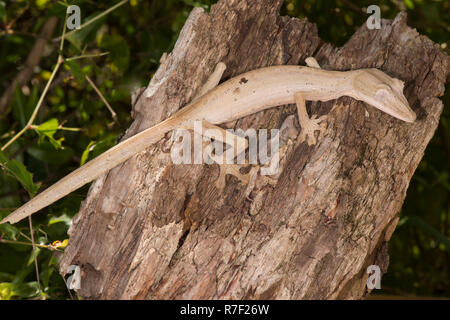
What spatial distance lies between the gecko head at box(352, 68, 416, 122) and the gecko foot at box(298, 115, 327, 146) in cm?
29

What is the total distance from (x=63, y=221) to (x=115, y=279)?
0.66 meters

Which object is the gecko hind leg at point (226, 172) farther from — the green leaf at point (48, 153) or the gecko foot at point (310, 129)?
the green leaf at point (48, 153)

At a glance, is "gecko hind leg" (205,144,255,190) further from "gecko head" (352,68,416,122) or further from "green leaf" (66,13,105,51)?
"green leaf" (66,13,105,51)

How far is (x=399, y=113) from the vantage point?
9.46ft

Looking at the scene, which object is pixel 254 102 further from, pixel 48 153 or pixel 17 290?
pixel 17 290

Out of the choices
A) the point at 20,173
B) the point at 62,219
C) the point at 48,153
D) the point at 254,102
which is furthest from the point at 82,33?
the point at 254,102

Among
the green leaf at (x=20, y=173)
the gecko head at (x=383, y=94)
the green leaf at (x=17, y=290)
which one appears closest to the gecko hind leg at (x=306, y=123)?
the gecko head at (x=383, y=94)

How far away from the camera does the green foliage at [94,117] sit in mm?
3301

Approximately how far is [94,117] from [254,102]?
1.98m

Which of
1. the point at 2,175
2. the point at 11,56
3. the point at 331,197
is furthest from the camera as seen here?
the point at 11,56

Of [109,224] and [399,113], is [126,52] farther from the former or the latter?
[399,113]

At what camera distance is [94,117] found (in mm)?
4281

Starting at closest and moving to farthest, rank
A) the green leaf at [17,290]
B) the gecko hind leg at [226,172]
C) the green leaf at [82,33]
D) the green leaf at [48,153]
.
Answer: the gecko hind leg at [226,172] → the green leaf at [17,290] → the green leaf at [82,33] → the green leaf at [48,153]

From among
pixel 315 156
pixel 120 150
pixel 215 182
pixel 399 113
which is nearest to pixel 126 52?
pixel 120 150
